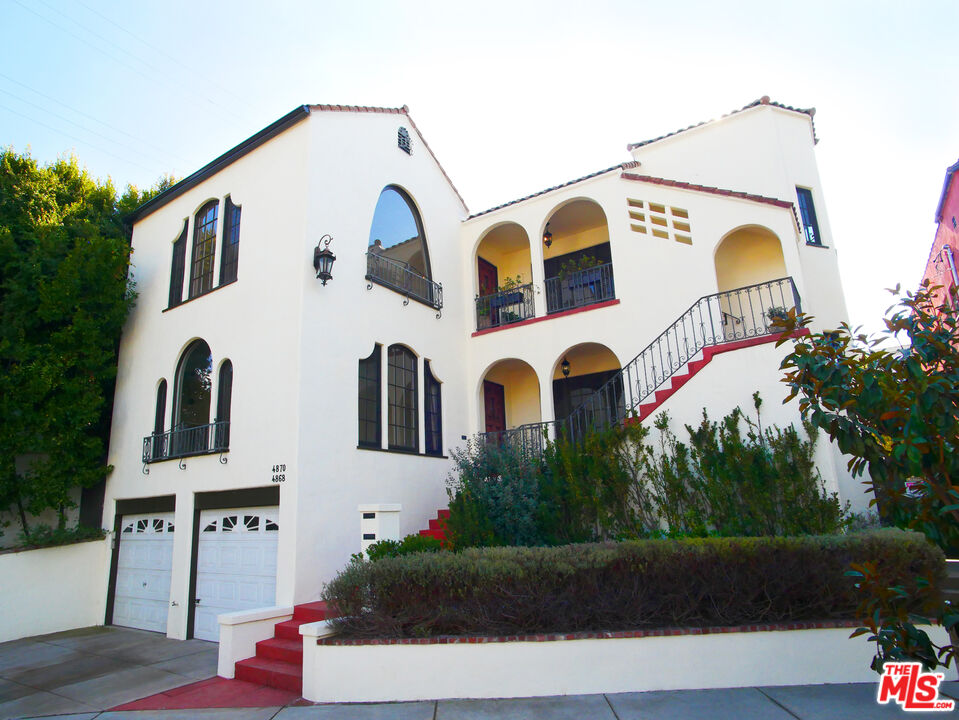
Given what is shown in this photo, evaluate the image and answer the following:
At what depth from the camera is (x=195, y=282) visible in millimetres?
11938

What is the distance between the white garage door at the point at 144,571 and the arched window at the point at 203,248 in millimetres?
4636

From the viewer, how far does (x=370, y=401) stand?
1030 centimetres

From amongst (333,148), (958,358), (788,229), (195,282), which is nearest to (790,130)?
(788,229)

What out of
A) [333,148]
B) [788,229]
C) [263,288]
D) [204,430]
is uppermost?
[333,148]

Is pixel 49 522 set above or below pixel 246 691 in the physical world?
above

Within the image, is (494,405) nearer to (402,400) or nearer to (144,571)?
(402,400)

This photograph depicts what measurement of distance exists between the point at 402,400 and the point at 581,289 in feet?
15.8

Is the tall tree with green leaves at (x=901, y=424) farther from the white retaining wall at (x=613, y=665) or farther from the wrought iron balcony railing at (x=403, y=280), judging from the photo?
the wrought iron balcony railing at (x=403, y=280)

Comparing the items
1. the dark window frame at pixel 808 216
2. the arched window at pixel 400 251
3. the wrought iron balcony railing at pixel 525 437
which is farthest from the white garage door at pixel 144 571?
the dark window frame at pixel 808 216

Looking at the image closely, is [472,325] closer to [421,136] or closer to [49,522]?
[421,136]

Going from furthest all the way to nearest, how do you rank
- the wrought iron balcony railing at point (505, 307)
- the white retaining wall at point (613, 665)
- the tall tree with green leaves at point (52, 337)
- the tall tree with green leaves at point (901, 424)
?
the wrought iron balcony railing at point (505, 307) → the tall tree with green leaves at point (52, 337) → the white retaining wall at point (613, 665) → the tall tree with green leaves at point (901, 424)

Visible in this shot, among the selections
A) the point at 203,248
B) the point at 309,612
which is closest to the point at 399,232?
the point at 203,248

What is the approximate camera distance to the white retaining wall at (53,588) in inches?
400

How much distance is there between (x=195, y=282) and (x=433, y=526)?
709 centimetres
